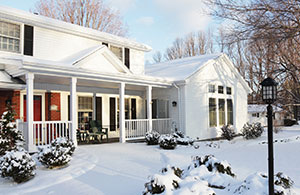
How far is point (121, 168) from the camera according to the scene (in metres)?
6.75

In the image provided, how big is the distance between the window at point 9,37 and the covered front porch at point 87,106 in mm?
1393

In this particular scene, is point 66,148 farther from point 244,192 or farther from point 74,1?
point 74,1

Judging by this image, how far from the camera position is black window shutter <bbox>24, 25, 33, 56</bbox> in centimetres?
1012

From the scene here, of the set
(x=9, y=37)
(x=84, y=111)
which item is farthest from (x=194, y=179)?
(x=84, y=111)

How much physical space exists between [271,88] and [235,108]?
12.8 metres

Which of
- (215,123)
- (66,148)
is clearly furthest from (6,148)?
(215,123)

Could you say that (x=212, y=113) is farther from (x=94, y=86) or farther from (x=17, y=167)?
(x=17, y=167)

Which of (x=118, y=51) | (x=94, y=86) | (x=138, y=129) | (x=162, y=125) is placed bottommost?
(x=138, y=129)

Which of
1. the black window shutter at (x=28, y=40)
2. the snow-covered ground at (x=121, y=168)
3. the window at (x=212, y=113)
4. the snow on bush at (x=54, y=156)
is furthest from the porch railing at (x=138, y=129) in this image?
the black window shutter at (x=28, y=40)

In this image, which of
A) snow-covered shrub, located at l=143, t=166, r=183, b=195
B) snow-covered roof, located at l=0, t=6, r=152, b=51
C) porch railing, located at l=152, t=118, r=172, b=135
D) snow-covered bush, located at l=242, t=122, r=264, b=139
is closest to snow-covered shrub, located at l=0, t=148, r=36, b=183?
snow-covered shrub, located at l=143, t=166, r=183, b=195

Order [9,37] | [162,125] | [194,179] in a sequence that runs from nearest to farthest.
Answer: [194,179] < [9,37] < [162,125]

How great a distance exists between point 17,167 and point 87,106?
728cm

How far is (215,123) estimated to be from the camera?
1487 centimetres

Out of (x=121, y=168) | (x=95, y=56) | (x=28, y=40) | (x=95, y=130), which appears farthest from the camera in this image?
(x=95, y=130)
